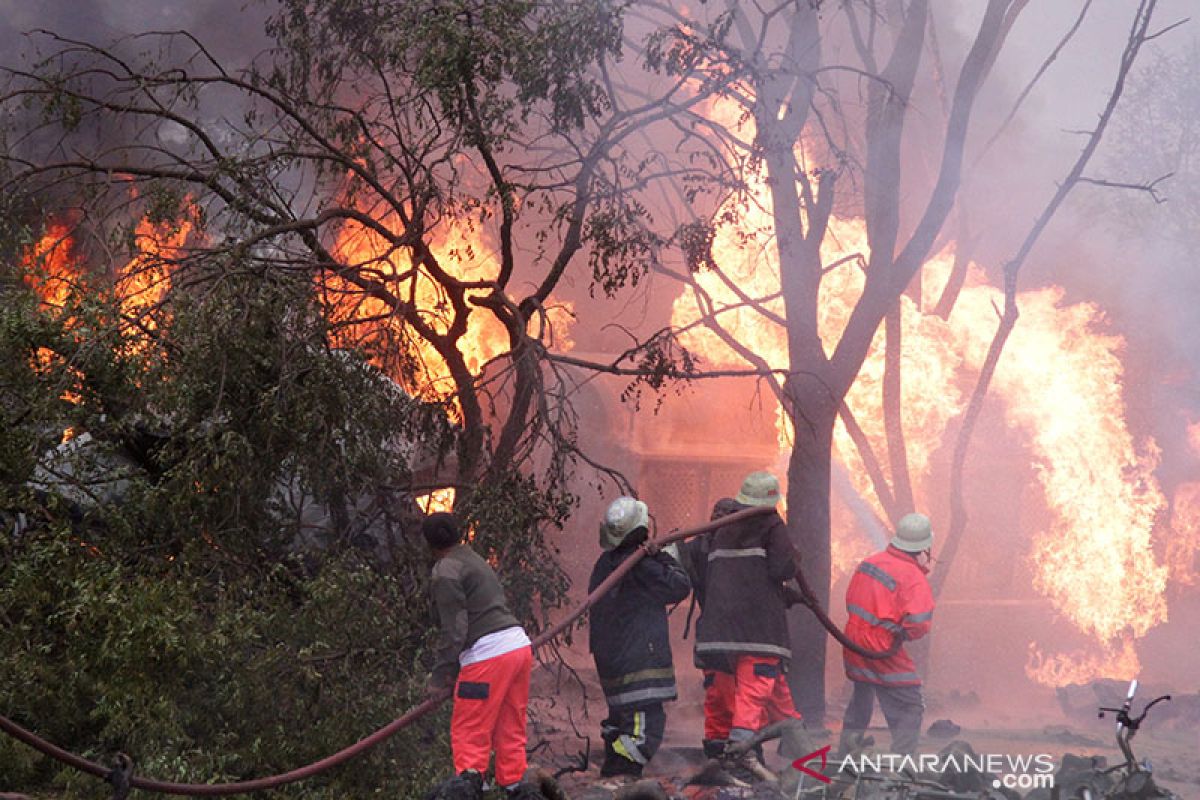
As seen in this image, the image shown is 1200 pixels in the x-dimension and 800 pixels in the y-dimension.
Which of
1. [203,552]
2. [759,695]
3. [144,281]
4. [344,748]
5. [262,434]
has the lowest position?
[344,748]

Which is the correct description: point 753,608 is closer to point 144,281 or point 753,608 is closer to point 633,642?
point 633,642

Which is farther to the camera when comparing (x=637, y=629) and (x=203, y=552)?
(x=637, y=629)

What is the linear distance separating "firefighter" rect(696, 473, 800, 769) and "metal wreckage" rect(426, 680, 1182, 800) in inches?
8.7

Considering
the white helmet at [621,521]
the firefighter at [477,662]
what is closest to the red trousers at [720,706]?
the white helmet at [621,521]

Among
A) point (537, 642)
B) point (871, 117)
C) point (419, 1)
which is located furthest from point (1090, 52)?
point (537, 642)

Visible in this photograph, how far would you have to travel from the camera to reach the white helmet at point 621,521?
752 centimetres

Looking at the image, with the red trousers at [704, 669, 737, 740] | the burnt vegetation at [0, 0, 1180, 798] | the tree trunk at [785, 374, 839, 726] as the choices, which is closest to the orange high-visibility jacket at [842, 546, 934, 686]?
the red trousers at [704, 669, 737, 740]

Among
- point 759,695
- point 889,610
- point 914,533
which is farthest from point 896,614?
point 759,695

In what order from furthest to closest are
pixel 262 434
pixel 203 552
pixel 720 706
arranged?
pixel 720 706 → pixel 262 434 → pixel 203 552

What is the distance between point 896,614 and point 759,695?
1.00 m

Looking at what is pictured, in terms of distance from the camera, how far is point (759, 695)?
7.66m

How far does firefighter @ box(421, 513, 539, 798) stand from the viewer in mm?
5863

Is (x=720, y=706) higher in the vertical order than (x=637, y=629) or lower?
lower

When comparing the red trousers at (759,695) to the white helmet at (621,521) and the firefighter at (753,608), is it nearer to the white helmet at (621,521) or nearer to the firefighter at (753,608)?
the firefighter at (753,608)
